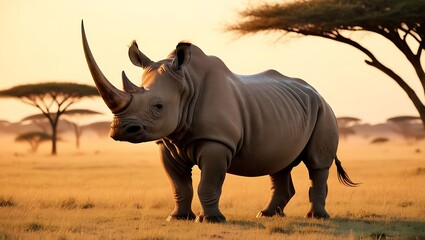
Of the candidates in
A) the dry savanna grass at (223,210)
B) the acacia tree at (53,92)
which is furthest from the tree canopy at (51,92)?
the dry savanna grass at (223,210)

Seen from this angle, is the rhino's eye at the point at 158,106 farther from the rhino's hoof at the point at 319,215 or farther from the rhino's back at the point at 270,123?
the rhino's hoof at the point at 319,215

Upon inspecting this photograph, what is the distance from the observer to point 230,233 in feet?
23.9

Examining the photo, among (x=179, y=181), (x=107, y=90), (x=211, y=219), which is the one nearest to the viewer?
(x=107, y=90)

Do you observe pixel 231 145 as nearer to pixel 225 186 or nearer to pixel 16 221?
pixel 16 221

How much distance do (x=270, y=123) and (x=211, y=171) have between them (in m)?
1.00

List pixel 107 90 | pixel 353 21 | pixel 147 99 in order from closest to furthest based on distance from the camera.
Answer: pixel 107 90 < pixel 147 99 < pixel 353 21

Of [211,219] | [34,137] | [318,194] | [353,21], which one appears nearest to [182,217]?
[211,219]

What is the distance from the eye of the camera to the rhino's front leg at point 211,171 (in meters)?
7.58

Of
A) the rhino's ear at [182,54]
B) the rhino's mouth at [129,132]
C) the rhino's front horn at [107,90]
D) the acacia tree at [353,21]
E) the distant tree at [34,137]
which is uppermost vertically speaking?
the acacia tree at [353,21]

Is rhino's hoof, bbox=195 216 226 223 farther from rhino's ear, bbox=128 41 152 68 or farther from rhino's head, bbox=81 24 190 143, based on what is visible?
rhino's ear, bbox=128 41 152 68

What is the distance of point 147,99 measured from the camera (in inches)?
280

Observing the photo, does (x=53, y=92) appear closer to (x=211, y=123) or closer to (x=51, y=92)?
(x=51, y=92)

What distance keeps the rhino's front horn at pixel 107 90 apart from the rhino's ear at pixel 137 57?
91 cm

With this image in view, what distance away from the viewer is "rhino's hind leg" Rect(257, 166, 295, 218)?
913 cm
